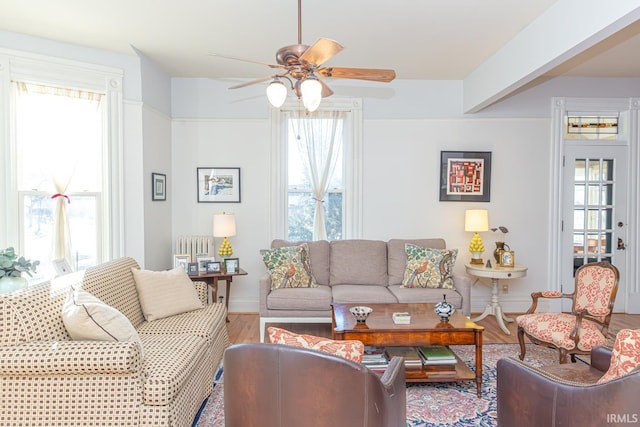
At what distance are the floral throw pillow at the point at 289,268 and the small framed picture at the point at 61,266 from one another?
173 centimetres

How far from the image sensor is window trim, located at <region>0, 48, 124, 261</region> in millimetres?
3404

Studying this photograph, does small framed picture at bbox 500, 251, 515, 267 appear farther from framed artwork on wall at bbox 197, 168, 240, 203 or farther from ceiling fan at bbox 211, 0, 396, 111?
framed artwork on wall at bbox 197, 168, 240, 203

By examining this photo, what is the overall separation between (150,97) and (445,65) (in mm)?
3141

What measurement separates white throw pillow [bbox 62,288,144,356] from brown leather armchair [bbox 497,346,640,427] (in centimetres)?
182

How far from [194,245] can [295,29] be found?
100 inches

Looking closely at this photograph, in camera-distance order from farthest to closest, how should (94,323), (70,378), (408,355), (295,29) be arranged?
(295,29)
(408,355)
(94,323)
(70,378)

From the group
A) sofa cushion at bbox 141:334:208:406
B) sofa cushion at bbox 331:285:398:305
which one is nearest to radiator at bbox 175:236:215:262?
sofa cushion at bbox 331:285:398:305

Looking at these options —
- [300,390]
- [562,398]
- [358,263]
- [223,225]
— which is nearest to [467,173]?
[358,263]

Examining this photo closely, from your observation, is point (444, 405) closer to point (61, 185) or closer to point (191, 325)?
point (191, 325)

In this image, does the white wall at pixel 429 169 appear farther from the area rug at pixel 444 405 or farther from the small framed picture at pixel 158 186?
the area rug at pixel 444 405

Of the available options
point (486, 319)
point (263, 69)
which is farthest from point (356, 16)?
point (486, 319)

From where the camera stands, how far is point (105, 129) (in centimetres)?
399

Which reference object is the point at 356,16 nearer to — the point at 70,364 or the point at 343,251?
the point at 343,251

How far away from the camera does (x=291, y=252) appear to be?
14.2 feet
